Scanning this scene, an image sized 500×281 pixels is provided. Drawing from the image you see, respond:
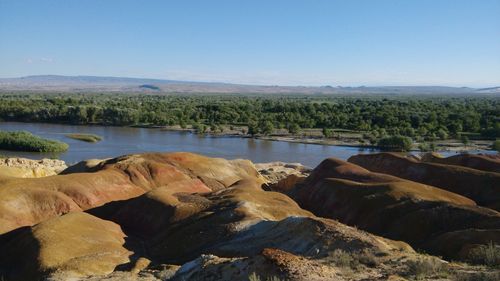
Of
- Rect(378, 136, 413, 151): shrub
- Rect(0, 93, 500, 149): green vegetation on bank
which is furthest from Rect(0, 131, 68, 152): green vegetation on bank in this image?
Rect(378, 136, 413, 151): shrub

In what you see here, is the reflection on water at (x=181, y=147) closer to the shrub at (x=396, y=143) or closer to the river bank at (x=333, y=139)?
the river bank at (x=333, y=139)

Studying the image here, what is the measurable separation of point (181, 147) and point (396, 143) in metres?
26.7

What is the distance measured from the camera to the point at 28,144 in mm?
64312

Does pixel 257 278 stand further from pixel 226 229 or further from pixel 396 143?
pixel 396 143

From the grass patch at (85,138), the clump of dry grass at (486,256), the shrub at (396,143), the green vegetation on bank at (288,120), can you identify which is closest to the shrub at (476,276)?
the clump of dry grass at (486,256)

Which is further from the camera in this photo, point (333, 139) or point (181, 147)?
point (333, 139)

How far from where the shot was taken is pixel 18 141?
6456cm

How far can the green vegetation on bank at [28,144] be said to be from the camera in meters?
62.8

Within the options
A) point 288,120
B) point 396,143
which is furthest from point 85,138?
point 396,143

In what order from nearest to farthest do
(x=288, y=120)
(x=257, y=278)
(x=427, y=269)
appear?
(x=257, y=278) < (x=427, y=269) < (x=288, y=120)

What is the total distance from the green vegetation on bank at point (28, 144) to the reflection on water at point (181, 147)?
961mm

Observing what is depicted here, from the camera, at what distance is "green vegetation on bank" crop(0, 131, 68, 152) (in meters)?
62.8

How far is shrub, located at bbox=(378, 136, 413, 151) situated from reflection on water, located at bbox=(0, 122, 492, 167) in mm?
3484

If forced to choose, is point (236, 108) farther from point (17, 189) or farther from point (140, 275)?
point (140, 275)
